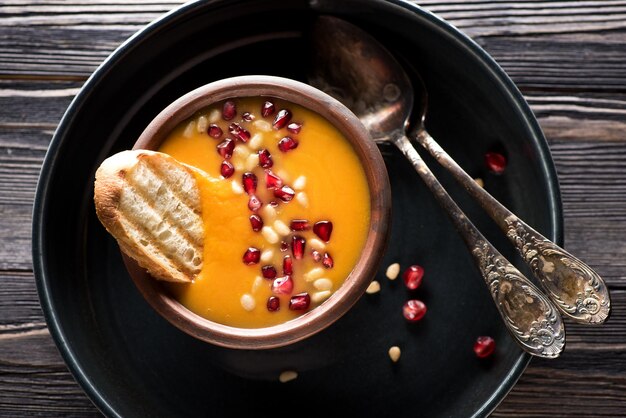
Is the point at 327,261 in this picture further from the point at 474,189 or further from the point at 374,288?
the point at 474,189

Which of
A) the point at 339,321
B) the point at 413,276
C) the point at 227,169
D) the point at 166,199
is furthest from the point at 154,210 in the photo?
the point at 413,276

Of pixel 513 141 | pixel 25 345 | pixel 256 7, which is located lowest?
pixel 25 345

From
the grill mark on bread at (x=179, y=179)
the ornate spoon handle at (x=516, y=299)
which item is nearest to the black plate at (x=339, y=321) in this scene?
the ornate spoon handle at (x=516, y=299)

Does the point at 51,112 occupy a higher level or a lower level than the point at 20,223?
higher

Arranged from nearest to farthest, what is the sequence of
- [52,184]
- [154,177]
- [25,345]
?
[154,177]
[52,184]
[25,345]

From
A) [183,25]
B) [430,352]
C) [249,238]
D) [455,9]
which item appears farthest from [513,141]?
Answer: [183,25]

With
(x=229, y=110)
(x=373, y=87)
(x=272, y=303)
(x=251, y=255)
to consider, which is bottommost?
(x=272, y=303)

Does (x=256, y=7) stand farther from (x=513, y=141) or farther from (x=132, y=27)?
(x=513, y=141)
